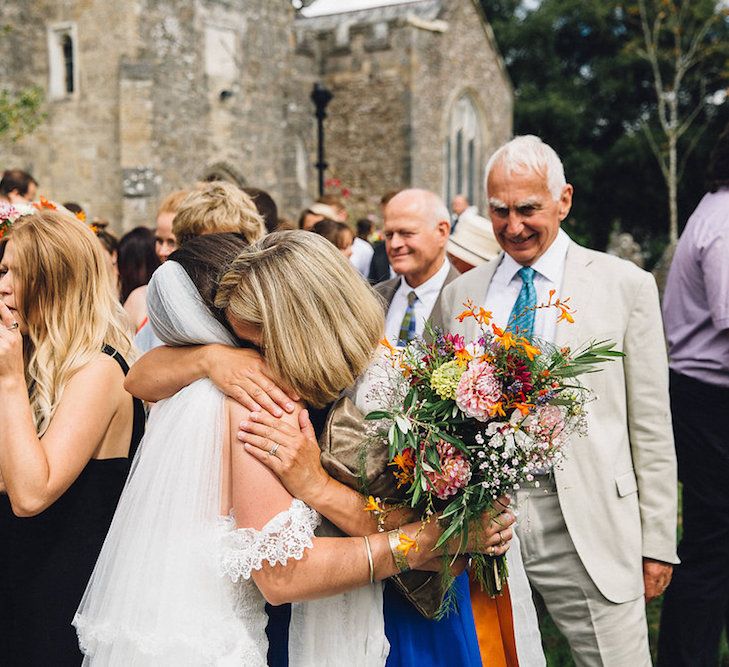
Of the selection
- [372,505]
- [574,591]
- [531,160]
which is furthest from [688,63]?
[372,505]

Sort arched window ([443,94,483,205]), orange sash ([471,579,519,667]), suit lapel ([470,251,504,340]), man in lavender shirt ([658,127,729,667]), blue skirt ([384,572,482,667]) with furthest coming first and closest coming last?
arched window ([443,94,483,205])
man in lavender shirt ([658,127,729,667])
suit lapel ([470,251,504,340])
orange sash ([471,579,519,667])
blue skirt ([384,572,482,667])

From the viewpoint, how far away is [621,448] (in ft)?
9.94

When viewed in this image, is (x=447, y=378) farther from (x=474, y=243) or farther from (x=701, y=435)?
(x=474, y=243)

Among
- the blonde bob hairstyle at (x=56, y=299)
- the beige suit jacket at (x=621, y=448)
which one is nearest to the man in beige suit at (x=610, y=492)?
the beige suit jacket at (x=621, y=448)

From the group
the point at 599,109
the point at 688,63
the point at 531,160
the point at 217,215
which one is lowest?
the point at 217,215

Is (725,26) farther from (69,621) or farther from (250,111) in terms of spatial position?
(69,621)

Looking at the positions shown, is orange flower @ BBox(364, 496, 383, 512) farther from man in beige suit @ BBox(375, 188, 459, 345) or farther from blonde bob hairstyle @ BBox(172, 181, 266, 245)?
man in beige suit @ BBox(375, 188, 459, 345)

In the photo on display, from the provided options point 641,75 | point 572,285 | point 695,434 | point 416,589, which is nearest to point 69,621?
point 416,589

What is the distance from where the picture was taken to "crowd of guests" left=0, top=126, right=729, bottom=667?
212 cm

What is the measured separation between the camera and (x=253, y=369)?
2.19m

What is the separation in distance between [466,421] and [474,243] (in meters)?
3.64

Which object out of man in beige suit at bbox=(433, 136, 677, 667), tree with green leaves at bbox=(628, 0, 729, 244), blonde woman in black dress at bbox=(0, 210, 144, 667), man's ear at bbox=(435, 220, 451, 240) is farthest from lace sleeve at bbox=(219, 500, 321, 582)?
tree with green leaves at bbox=(628, 0, 729, 244)

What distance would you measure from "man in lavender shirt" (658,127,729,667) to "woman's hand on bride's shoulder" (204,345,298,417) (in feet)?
7.64

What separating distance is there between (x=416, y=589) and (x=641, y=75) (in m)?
34.4
